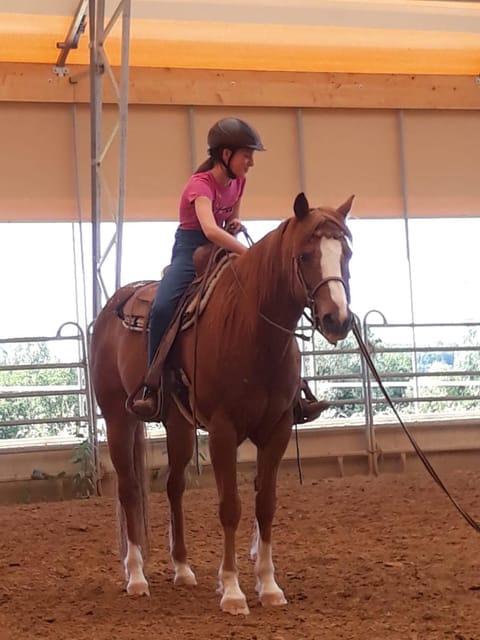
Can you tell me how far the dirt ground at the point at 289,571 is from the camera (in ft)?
11.0

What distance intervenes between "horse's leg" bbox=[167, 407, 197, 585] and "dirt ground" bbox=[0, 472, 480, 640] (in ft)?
0.58

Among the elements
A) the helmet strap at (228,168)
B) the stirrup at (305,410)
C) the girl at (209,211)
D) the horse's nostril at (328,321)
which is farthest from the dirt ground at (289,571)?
the helmet strap at (228,168)

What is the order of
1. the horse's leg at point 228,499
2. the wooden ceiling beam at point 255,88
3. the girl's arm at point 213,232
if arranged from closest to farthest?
1. the horse's leg at point 228,499
2. the girl's arm at point 213,232
3. the wooden ceiling beam at point 255,88

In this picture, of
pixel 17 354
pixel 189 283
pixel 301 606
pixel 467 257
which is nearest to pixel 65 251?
pixel 17 354

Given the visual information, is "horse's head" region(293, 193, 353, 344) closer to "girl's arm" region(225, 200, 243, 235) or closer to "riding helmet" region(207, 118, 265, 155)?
"riding helmet" region(207, 118, 265, 155)

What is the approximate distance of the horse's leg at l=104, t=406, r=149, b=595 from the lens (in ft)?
14.3

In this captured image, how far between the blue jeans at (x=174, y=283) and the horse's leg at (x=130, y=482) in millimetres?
604

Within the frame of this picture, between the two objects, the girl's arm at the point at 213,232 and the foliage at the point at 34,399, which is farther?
the foliage at the point at 34,399

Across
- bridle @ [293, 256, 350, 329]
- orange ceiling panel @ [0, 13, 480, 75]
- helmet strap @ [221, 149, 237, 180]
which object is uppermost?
Result: orange ceiling panel @ [0, 13, 480, 75]

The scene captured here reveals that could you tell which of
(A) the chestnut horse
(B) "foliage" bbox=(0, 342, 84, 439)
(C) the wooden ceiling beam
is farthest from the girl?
(C) the wooden ceiling beam

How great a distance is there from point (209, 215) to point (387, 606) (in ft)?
6.05

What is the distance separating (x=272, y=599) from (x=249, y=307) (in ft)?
4.12

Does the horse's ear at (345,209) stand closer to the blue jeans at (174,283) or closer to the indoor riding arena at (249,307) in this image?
the indoor riding arena at (249,307)

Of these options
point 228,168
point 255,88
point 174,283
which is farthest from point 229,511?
point 255,88
